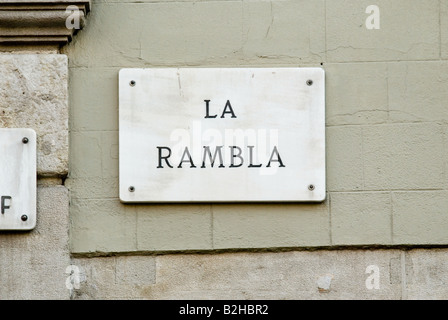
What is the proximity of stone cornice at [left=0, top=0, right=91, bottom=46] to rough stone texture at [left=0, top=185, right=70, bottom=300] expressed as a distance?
738 millimetres

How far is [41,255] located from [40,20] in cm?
115

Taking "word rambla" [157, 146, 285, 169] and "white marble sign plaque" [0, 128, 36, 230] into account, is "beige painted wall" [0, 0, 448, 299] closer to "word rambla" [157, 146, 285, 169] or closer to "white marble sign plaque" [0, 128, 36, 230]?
"white marble sign plaque" [0, 128, 36, 230]

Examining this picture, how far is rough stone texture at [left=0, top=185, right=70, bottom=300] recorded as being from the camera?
3572mm

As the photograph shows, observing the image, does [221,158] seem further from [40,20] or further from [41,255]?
[40,20]

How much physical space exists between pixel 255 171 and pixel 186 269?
592 millimetres

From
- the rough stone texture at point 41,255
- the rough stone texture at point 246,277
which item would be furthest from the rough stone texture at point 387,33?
the rough stone texture at point 41,255

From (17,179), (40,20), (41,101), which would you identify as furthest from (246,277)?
(40,20)

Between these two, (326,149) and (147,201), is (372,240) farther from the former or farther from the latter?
(147,201)

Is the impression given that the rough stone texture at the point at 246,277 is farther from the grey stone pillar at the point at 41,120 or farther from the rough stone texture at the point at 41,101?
the rough stone texture at the point at 41,101

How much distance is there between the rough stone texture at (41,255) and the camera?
11.7 ft

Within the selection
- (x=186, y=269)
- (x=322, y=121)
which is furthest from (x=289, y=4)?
(x=186, y=269)

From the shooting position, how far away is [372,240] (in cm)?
362

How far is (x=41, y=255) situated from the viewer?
3.59 meters

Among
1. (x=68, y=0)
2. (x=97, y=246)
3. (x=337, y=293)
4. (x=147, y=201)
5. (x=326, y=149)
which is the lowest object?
(x=337, y=293)
